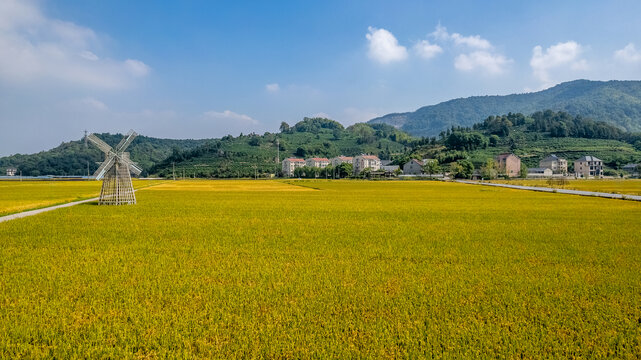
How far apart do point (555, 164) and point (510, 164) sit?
724 inches

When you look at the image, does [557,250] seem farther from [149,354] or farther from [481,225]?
[149,354]

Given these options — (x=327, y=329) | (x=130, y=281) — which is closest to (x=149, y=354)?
(x=327, y=329)

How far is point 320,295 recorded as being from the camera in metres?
8.55

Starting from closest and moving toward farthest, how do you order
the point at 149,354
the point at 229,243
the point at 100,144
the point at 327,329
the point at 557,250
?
the point at 149,354
the point at 327,329
the point at 557,250
the point at 229,243
the point at 100,144

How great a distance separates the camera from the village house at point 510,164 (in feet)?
520

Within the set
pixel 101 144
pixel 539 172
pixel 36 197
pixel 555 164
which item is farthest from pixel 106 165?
pixel 555 164

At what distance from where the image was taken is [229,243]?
49.2 feet

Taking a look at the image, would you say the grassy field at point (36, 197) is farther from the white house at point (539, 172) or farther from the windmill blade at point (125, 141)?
the white house at point (539, 172)

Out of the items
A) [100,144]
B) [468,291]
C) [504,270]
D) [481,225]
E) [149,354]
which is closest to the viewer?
[149,354]

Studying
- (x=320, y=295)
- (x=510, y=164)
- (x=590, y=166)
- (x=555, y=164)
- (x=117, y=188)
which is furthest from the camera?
(x=510, y=164)

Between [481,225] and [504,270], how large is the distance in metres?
10.4

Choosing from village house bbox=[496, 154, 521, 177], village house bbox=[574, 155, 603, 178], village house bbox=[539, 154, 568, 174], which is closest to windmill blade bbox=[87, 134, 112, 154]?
village house bbox=[496, 154, 521, 177]

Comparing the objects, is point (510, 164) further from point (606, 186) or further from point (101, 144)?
point (101, 144)

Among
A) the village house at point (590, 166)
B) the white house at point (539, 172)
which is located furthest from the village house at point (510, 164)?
the village house at point (590, 166)
